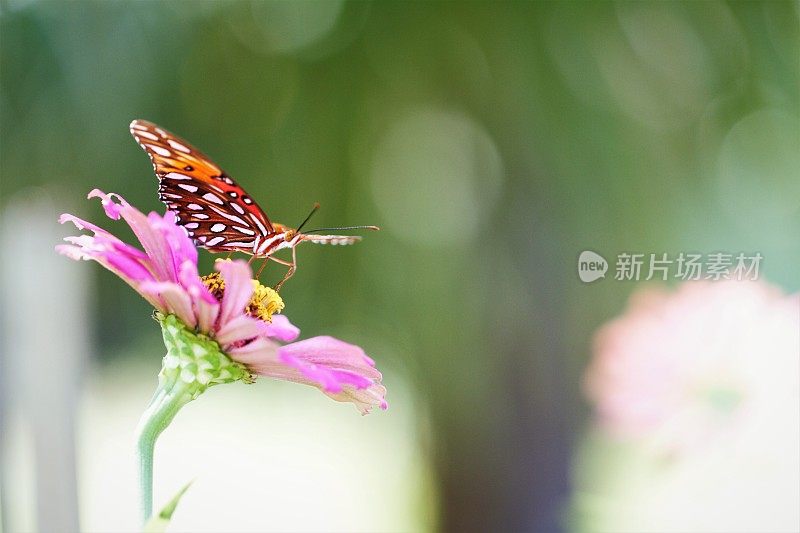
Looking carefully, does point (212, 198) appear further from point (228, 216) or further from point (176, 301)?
point (176, 301)

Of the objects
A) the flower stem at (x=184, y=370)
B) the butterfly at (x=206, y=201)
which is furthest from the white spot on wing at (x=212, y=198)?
the flower stem at (x=184, y=370)

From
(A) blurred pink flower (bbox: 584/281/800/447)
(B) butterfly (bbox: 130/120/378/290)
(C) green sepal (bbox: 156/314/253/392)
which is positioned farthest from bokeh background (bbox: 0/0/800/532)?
(C) green sepal (bbox: 156/314/253/392)

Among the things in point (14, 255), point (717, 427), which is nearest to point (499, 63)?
point (717, 427)

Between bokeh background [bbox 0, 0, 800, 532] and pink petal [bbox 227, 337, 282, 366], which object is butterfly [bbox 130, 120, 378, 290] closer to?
pink petal [bbox 227, 337, 282, 366]

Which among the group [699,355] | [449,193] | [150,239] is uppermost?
[449,193]

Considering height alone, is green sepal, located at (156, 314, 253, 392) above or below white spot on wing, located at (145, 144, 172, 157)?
below

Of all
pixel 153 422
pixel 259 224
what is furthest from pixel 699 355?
pixel 153 422

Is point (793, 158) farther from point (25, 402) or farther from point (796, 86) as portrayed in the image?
point (25, 402)
